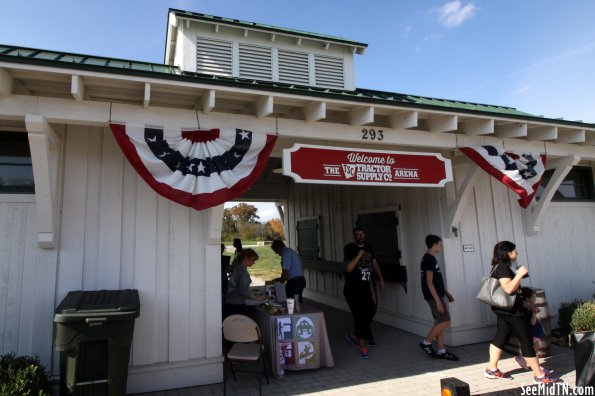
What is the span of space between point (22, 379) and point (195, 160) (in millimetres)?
2617

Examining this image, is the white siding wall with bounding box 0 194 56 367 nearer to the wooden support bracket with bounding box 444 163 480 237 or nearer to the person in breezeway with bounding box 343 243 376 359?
the person in breezeway with bounding box 343 243 376 359

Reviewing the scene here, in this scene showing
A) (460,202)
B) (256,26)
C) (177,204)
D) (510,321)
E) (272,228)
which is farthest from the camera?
(272,228)

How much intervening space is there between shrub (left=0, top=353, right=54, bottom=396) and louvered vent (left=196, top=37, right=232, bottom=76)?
495 cm

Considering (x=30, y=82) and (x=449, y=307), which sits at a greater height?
(x=30, y=82)

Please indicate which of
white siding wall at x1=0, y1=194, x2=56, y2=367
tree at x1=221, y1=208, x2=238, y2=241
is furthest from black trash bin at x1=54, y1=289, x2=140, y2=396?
tree at x1=221, y1=208, x2=238, y2=241

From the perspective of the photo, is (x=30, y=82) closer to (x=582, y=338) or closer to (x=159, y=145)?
(x=159, y=145)

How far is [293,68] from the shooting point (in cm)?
723

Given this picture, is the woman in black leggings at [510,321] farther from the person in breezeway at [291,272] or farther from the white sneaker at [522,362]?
the person in breezeway at [291,272]

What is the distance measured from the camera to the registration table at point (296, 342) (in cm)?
498

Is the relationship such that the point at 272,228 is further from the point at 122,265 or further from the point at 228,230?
the point at 122,265

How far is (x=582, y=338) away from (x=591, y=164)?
6362 millimetres

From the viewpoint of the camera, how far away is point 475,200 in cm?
668

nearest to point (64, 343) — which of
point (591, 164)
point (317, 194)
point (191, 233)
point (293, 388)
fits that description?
point (191, 233)

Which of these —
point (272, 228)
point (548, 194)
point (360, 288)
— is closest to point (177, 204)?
point (360, 288)
